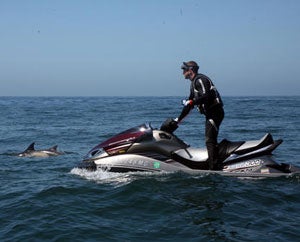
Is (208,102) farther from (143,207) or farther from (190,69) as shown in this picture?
(143,207)

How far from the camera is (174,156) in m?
8.51

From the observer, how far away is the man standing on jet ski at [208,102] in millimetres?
8109

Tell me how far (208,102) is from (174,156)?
1.30 m

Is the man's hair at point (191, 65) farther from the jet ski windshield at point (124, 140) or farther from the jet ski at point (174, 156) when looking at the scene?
the jet ski windshield at point (124, 140)

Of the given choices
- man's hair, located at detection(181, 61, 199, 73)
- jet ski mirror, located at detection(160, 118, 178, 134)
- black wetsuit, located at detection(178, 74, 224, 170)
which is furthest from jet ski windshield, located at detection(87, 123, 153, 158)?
man's hair, located at detection(181, 61, 199, 73)

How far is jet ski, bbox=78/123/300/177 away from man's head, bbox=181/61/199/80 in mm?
1198

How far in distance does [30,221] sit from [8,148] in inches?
370

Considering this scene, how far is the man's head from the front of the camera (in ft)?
26.9

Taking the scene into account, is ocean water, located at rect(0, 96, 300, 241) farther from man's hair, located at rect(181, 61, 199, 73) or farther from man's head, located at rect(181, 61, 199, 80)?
man's hair, located at rect(181, 61, 199, 73)

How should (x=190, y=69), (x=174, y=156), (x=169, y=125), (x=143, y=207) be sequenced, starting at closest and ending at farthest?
(x=143, y=207), (x=190, y=69), (x=174, y=156), (x=169, y=125)

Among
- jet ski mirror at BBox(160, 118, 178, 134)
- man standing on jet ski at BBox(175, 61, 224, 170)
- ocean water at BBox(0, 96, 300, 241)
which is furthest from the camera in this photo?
jet ski mirror at BBox(160, 118, 178, 134)

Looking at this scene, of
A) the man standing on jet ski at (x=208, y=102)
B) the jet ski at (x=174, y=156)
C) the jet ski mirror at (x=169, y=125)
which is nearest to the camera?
the man standing on jet ski at (x=208, y=102)

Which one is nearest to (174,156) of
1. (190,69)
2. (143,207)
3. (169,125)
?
(169,125)

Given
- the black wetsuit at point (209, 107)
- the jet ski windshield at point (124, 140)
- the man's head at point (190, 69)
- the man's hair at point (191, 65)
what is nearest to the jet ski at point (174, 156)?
the jet ski windshield at point (124, 140)
